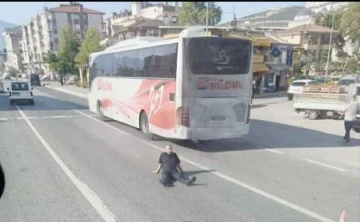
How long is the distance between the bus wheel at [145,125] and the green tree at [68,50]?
27.4 metres

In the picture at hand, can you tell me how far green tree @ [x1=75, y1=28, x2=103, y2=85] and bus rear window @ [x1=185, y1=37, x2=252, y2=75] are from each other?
26996 mm

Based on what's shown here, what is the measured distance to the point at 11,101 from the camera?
23422mm

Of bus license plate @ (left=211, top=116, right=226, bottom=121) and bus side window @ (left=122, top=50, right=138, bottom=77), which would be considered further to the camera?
bus side window @ (left=122, top=50, right=138, bottom=77)

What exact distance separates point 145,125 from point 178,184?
5.09 metres

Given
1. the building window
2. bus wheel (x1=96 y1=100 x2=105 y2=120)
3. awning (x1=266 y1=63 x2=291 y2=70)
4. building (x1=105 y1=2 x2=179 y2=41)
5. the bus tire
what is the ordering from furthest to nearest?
building (x1=105 y1=2 x2=179 y2=41)
the building window
awning (x1=266 y1=63 x2=291 y2=70)
bus wheel (x1=96 y1=100 x2=105 y2=120)
the bus tire

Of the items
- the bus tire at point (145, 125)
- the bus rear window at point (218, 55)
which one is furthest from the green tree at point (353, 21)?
the bus tire at point (145, 125)

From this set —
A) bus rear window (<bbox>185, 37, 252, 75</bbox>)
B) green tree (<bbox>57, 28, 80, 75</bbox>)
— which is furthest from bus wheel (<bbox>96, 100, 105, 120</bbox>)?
green tree (<bbox>57, 28, 80, 75</bbox>)

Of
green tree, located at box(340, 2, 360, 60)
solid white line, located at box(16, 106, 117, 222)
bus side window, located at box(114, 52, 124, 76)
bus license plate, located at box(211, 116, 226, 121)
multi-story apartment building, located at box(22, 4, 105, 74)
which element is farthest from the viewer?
multi-story apartment building, located at box(22, 4, 105, 74)

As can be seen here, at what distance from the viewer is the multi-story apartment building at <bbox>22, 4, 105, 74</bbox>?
35500 millimetres

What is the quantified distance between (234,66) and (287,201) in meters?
4.73

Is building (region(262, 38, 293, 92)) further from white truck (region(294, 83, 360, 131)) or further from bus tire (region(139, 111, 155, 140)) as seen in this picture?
bus tire (region(139, 111, 155, 140))

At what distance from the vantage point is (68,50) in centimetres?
3666

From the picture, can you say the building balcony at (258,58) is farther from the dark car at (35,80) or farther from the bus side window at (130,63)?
the dark car at (35,80)

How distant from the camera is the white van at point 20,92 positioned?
23.0 meters
